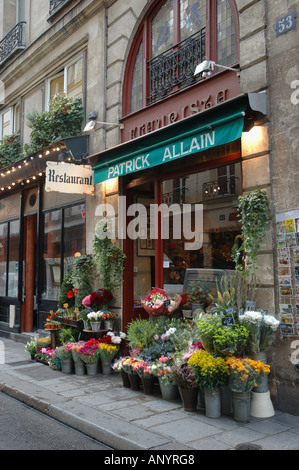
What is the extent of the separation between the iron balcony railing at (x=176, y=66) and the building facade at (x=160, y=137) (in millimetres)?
26

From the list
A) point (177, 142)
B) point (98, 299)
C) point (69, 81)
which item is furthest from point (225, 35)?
point (69, 81)

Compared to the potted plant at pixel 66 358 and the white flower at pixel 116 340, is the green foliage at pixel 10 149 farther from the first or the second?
the white flower at pixel 116 340

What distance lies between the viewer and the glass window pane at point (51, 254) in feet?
37.1

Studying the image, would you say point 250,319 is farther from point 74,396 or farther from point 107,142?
point 107,142

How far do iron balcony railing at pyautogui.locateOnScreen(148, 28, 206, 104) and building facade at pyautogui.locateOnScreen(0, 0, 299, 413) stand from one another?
0.03 metres

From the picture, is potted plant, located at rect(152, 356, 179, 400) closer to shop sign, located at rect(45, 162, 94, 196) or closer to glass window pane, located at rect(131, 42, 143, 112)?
shop sign, located at rect(45, 162, 94, 196)

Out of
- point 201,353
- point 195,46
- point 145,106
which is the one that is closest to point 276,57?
point 195,46

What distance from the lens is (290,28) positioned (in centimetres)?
586

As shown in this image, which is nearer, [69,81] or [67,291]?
[67,291]

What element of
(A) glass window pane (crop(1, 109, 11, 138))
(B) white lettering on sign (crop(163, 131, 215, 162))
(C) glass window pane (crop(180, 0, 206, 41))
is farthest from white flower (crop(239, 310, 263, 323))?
(A) glass window pane (crop(1, 109, 11, 138))

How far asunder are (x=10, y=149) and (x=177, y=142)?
8140 mm

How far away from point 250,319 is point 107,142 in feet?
17.8

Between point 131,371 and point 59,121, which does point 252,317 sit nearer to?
point 131,371

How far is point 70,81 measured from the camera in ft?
36.9
